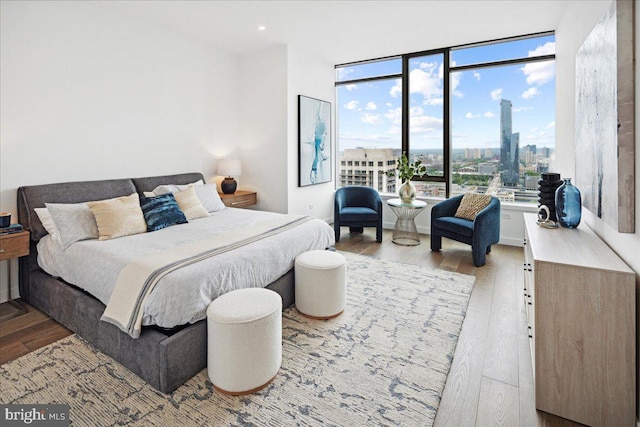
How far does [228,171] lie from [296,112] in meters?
1.32

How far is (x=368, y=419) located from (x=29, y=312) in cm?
297

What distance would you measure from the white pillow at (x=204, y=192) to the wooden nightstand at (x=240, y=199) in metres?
0.46

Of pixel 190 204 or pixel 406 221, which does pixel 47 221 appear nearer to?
pixel 190 204

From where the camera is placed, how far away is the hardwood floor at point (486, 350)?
69.7 inches

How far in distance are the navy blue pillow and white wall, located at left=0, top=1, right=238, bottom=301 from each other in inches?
31.2

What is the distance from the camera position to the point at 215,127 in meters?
4.95

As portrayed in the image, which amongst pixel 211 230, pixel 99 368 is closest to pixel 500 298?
pixel 211 230

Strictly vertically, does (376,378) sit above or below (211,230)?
below

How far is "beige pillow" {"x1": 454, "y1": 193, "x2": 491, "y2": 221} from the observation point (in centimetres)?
445

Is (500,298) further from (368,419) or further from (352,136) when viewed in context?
(352,136)

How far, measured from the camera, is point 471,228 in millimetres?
4109

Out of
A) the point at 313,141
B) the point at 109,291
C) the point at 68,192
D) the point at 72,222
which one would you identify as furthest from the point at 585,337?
the point at 313,141

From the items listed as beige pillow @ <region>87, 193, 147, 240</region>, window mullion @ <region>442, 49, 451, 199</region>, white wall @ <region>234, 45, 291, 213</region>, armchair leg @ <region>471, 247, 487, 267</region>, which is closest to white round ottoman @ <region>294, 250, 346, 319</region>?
beige pillow @ <region>87, 193, 147, 240</region>

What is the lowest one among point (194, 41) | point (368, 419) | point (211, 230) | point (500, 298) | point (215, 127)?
point (368, 419)
